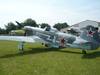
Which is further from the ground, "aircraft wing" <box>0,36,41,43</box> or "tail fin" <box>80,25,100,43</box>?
"tail fin" <box>80,25,100,43</box>

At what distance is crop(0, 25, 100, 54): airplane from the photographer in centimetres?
1309

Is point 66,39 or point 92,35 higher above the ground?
point 92,35

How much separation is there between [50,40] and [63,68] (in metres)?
7.59

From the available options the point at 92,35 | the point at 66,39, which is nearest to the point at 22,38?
the point at 66,39

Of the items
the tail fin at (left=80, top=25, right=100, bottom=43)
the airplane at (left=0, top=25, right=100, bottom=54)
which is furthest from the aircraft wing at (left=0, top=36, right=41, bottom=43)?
the tail fin at (left=80, top=25, right=100, bottom=43)

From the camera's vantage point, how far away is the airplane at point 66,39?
515 inches

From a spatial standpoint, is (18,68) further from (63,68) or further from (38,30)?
(38,30)

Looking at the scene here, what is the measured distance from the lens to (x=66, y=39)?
1496 centimetres

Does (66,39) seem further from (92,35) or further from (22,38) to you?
(22,38)

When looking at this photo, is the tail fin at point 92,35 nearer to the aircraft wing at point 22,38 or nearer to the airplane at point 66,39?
the airplane at point 66,39

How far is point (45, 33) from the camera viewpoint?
17281 millimetres

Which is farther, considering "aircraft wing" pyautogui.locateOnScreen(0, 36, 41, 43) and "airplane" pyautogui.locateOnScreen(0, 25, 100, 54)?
"aircraft wing" pyautogui.locateOnScreen(0, 36, 41, 43)

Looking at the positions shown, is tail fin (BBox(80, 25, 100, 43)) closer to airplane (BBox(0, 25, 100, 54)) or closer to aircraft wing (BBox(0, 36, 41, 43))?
airplane (BBox(0, 25, 100, 54))

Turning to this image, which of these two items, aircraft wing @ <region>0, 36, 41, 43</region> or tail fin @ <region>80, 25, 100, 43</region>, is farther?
aircraft wing @ <region>0, 36, 41, 43</region>
